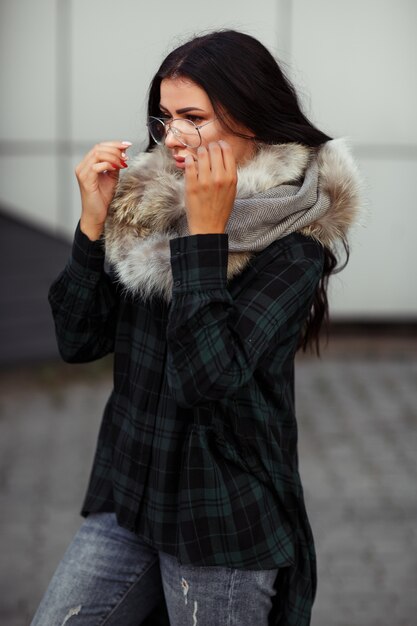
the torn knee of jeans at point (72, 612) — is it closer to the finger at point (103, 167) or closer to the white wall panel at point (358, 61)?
the finger at point (103, 167)

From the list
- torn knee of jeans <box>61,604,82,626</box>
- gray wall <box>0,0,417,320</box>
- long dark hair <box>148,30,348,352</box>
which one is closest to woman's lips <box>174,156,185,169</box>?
long dark hair <box>148,30,348,352</box>

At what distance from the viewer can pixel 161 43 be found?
7.59 m

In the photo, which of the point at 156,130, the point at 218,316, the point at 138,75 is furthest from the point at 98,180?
the point at 138,75

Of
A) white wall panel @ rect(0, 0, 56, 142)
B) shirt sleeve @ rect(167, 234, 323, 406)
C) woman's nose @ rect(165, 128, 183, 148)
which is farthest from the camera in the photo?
white wall panel @ rect(0, 0, 56, 142)

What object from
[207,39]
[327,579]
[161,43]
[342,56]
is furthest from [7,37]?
[207,39]

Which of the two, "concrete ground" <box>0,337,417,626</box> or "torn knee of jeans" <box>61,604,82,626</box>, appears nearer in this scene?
"torn knee of jeans" <box>61,604,82,626</box>

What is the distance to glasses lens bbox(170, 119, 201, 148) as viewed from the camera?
229cm

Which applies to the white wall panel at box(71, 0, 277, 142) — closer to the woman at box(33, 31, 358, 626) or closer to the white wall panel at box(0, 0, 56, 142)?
the white wall panel at box(0, 0, 56, 142)

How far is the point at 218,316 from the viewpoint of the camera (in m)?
2.08

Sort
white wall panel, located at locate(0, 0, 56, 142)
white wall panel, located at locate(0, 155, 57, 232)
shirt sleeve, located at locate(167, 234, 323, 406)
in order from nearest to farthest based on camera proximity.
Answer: shirt sleeve, located at locate(167, 234, 323, 406) < white wall panel, located at locate(0, 0, 56, 142) < white wall panel, located at locate(0, 155, 57, 232)

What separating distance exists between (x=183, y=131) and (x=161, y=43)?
555 centimetres

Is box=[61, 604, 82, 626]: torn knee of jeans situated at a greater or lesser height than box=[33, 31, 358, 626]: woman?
lesser

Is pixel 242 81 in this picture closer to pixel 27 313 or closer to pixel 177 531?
pixel 177 531

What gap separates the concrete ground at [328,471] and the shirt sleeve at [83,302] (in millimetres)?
Result: 1709
